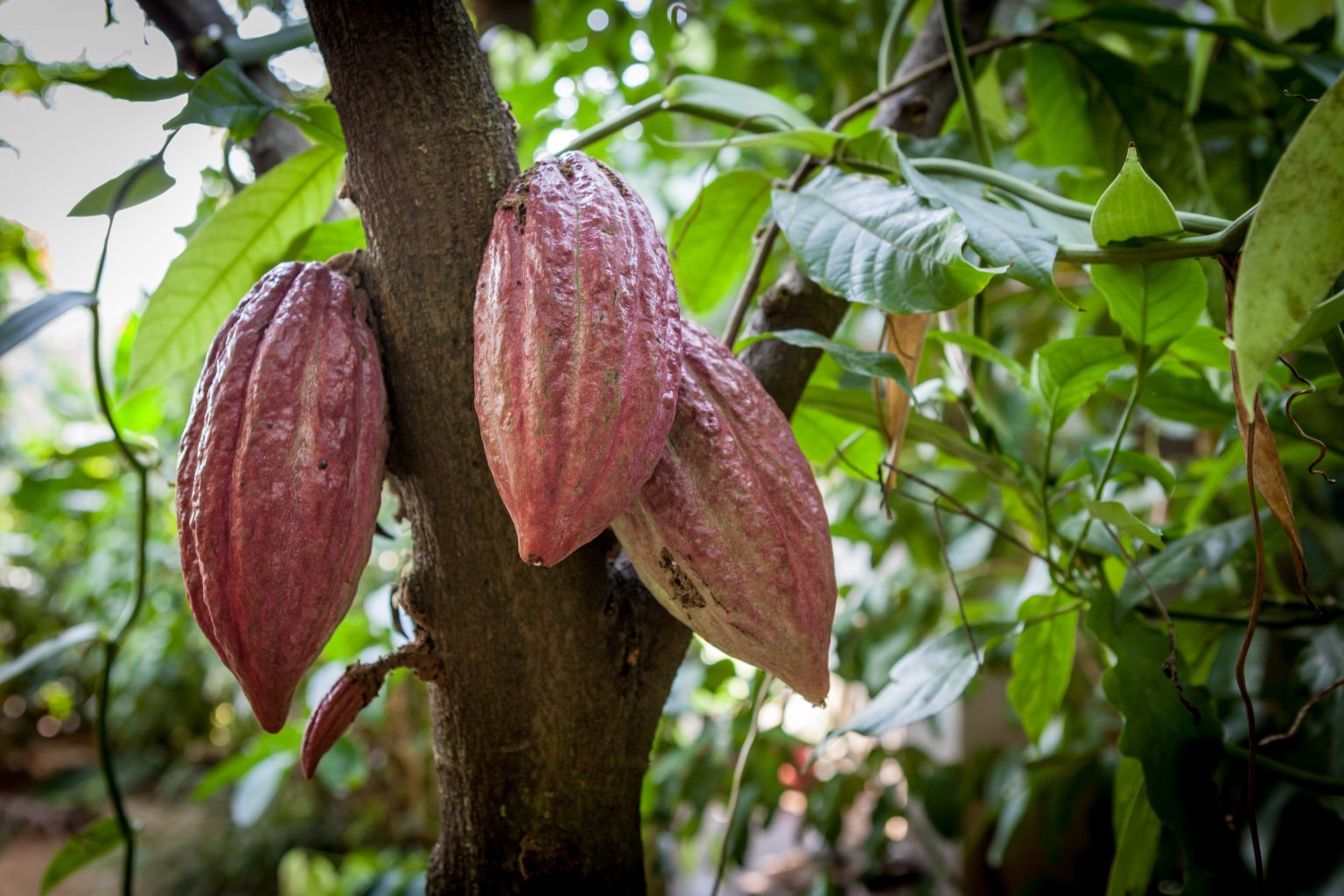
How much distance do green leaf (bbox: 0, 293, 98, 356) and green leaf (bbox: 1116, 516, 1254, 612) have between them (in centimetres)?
67

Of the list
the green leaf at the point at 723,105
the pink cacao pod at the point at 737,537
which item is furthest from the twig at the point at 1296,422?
the green leaf at the point at 723,105

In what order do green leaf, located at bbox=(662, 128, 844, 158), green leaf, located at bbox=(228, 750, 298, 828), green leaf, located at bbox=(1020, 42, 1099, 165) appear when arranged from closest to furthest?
1. green leaf, located at bbox=(662, 128, 844, 158)
2. green leaf, located at bbox=(1020, 42, 1099, 165)
3. green leaf, located at bbox=(228, 750, 298, 828)

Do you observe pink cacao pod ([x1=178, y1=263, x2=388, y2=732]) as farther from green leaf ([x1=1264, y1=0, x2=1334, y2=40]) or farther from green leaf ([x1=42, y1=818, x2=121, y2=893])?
green leaf ([x1=1264, y1=0, x2=1334, y2=40])

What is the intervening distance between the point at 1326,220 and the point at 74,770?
3.65m

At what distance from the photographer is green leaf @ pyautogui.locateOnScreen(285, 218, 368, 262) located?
0.60m

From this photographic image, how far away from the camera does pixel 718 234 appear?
2.26ft

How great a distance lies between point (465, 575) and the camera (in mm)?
446

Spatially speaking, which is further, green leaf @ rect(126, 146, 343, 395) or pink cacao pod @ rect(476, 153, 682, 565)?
green leaf @ rect(126, 146, 343, 395)

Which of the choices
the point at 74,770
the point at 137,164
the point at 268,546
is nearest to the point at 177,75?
the point at 137,164

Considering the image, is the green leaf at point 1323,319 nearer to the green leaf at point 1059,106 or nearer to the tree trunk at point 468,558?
the tree trunk at point 468,558

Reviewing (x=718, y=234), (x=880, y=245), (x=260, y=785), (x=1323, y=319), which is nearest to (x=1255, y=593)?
(x=1323, y=319)

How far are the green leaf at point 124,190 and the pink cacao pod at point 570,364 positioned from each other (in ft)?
0.82

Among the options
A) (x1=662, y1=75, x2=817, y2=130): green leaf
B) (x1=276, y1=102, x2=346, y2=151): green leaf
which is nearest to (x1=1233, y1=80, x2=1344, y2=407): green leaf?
(x1=662, y1=75, x2=817, y2=130): green leaf

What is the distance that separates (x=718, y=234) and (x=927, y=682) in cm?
37
